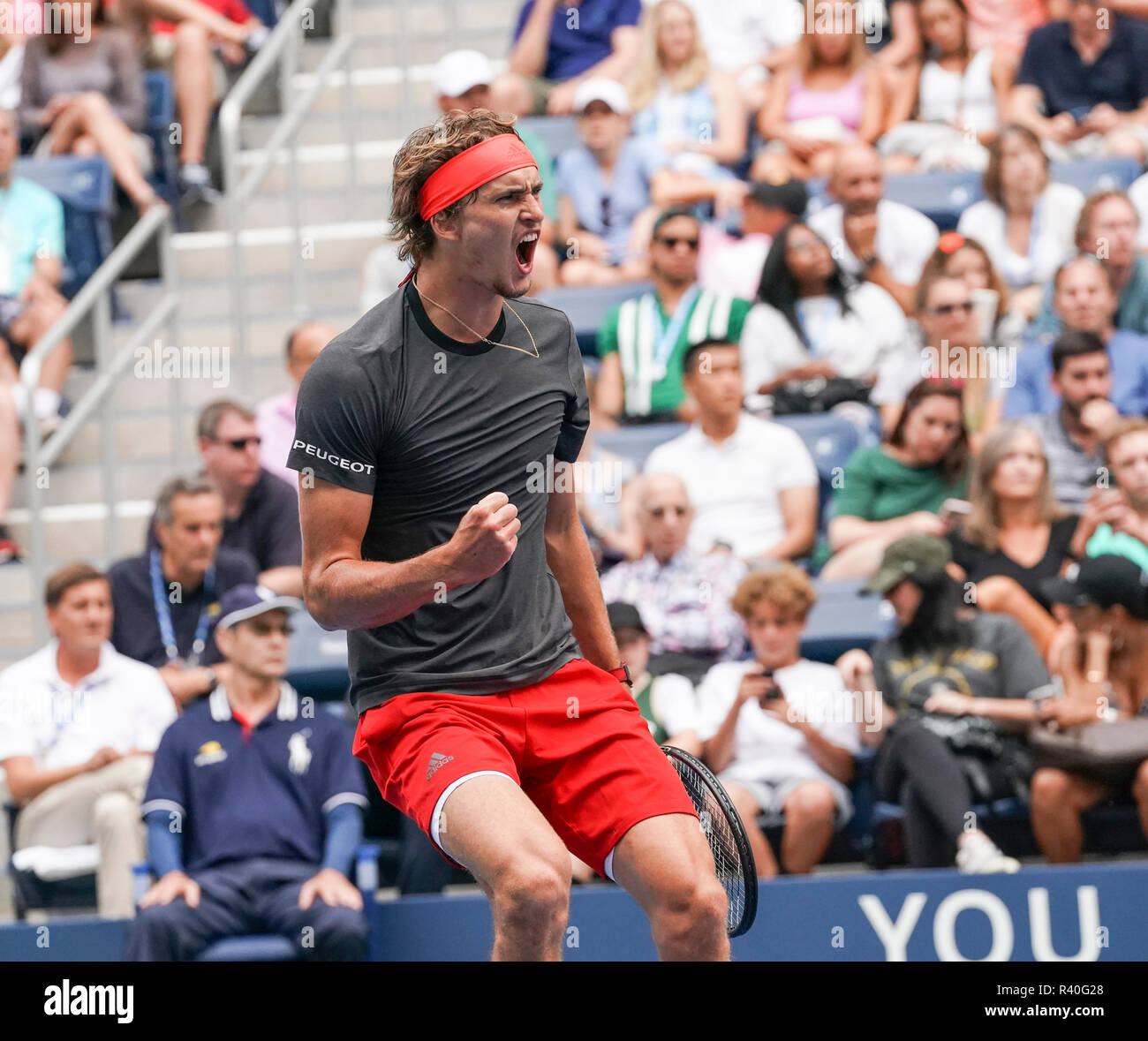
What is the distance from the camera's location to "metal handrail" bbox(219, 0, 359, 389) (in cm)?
744

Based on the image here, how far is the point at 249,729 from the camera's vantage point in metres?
5.77

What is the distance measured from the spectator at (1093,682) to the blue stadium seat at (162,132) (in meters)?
4.55

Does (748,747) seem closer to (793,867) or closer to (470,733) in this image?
(793,867)

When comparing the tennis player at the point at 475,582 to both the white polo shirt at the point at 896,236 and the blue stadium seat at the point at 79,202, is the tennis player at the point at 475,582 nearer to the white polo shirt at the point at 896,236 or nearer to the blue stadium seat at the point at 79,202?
the white polo shirt at the point at 896,236

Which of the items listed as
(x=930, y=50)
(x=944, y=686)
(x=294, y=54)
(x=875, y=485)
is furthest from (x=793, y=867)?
(x=294, y=54)

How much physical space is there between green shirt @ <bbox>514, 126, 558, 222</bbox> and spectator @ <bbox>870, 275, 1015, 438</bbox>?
1689mm

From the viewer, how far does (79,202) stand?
24.9 ft

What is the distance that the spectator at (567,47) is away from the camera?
815 cm

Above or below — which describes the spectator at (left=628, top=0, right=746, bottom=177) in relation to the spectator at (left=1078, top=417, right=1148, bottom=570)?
above

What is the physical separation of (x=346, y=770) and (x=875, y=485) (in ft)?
7.23

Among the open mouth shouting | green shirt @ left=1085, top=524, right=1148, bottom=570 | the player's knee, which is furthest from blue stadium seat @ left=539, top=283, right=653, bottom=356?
the player's knee

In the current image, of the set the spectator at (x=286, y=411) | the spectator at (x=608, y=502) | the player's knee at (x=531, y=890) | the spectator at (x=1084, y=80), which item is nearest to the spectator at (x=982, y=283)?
the spectator at (x=1084, y=80)

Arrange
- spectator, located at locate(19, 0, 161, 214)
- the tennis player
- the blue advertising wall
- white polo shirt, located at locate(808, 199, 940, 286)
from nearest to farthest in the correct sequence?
the tennis player < the blue advertising wall < white polo shirt, located at locate(808, 199, 940, 286) < spectator, located at locate(19, 0, 161, 214)

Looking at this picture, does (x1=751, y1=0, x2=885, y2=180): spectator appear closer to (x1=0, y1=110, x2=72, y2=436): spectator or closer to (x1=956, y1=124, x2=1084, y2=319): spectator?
(x1=956, y1=124, x2=1084, y2=319): spectator
